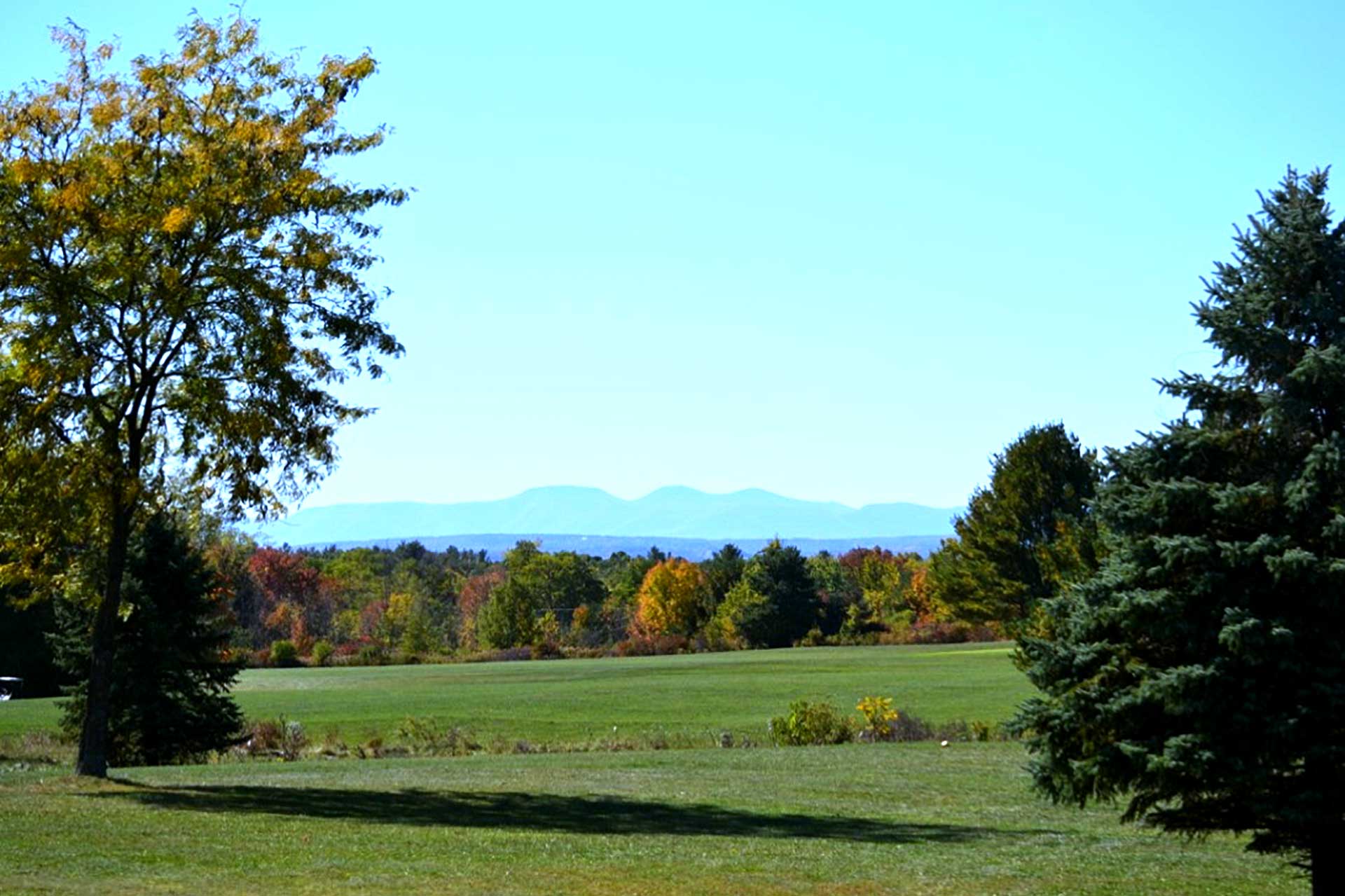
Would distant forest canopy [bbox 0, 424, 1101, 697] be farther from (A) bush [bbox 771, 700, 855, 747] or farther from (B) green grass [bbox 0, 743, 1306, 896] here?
(B) green grass [bbox 0, 743, 1306, 896]

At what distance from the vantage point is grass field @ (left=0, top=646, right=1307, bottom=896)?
49.5 feet

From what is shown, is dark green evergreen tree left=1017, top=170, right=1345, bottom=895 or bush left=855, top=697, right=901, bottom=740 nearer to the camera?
dark green evergreen tree left=1017, top=170, right=1345, bottom=895

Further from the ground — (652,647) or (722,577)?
(722,577)

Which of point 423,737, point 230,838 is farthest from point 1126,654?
point 423,737

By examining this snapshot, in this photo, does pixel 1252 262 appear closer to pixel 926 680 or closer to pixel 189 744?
pixel 189 744

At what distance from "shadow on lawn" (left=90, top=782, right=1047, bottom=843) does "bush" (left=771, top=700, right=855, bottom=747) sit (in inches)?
641

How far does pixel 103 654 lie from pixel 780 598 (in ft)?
281

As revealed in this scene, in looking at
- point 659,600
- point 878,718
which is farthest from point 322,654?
point 878,718

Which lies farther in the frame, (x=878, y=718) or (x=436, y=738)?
(x=436, y=738)

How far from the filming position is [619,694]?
6122 cm

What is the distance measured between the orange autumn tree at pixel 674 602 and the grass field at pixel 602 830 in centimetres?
8023

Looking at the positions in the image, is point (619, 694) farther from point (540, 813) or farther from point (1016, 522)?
point (540, 813)

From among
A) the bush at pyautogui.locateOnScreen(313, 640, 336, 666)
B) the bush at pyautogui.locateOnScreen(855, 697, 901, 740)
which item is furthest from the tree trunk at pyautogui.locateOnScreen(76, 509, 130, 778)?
the bush at pyautogui.locateOnScreen(313, 640, 336, 666)

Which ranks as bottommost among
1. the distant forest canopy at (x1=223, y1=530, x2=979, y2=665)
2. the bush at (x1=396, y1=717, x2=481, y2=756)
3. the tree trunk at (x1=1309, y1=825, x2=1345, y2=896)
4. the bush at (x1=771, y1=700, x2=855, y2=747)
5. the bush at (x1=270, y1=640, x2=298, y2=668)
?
the bush at (x1=396, y1=717, x2=481, y2=756)
